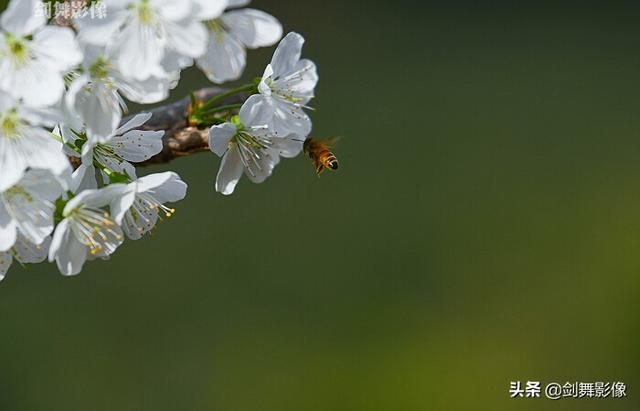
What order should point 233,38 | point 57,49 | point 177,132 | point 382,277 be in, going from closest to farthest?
point 57,49
point 233,38
point 177,132
point 382,277

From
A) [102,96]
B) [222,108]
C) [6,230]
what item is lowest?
[6,230]

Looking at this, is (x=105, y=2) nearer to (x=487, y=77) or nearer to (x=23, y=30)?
(x=23, y=30)

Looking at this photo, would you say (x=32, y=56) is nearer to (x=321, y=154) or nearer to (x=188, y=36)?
(x=188, y=36)

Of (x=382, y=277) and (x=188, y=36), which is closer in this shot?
(x=188, y=36)

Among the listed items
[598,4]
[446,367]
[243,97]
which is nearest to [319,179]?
[446,367]

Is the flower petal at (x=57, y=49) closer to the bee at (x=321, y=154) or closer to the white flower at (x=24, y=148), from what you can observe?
the white flower at (x=24, y=148)

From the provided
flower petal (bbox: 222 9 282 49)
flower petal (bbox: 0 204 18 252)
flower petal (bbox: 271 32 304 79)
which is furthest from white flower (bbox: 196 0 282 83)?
flower petal (bbox: 0 204 18 252)

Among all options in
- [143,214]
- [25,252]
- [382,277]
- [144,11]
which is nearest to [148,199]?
[143,214]
